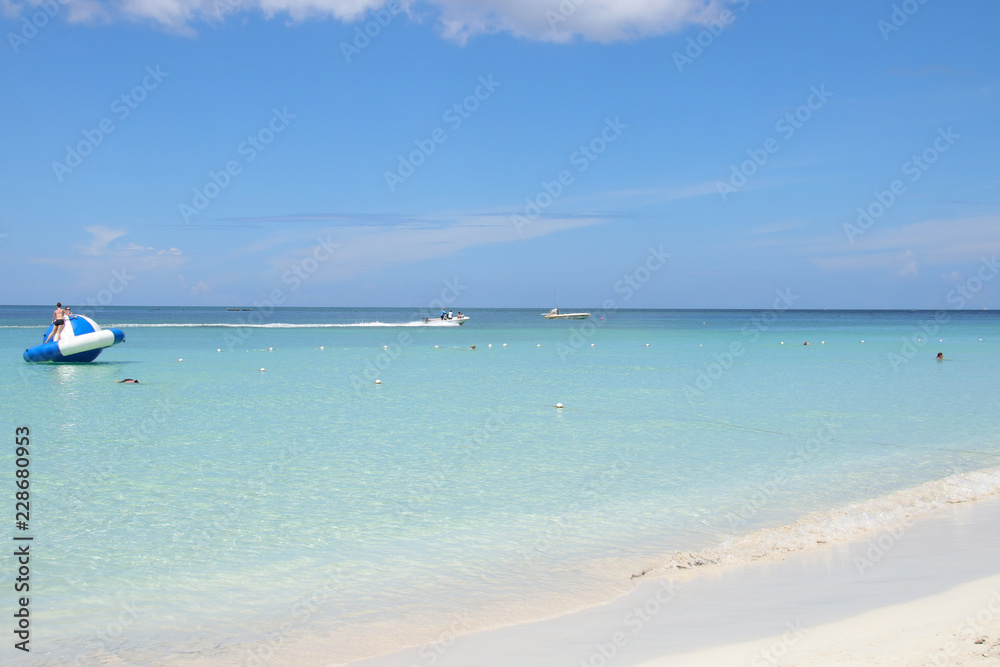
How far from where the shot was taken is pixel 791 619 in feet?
17.6

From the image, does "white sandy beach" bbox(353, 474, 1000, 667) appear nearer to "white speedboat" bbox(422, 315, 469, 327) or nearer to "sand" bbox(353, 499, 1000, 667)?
"sand" bbox(353, 499, 1000, 667)

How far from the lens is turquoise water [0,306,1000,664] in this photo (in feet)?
19.1

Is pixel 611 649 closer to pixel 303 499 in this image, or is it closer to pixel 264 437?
pixel 303 499

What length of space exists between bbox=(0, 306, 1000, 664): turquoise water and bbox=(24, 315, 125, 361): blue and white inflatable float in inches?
194

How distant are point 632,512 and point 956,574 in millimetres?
3382

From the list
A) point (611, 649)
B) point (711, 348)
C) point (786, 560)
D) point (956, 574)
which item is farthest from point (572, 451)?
point (711, 348)

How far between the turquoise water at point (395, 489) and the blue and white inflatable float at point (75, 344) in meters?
4.92

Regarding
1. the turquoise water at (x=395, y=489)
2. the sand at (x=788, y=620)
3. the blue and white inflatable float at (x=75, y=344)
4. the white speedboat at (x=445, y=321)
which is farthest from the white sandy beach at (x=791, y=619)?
the white speedboat at (x=445, y=321)

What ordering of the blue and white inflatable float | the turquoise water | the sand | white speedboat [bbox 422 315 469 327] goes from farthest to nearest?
white speedboat [bbox 422 315 469 327] < the blue and white inflatable float < the turquoise water < the sand

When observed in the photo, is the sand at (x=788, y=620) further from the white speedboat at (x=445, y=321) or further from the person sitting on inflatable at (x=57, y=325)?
the white speedboat at (x=445, y=321)

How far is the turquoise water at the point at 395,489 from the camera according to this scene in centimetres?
581

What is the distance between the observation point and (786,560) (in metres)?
6.86

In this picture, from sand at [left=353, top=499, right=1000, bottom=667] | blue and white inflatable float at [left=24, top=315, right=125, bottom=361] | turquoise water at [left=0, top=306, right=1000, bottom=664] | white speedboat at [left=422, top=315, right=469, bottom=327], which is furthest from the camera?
white speedboat at [left=422, top=315, right=469, bottom=327]

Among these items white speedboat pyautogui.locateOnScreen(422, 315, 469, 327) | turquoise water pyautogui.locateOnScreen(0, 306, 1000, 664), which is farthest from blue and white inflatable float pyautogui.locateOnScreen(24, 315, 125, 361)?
white speedboat pyautogui.locateOnScreen(422, 315, 469, 327)
